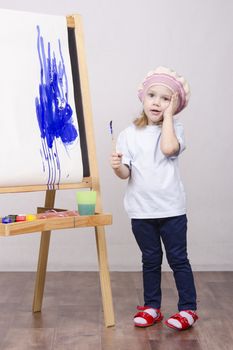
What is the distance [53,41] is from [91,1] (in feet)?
4.63

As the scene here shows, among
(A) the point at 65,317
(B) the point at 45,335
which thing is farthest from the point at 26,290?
(B) the point at 45,335

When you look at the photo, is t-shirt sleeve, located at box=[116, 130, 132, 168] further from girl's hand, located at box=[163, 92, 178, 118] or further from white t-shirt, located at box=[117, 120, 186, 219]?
girl's hand, located at box=[163, 92, 178, 118]

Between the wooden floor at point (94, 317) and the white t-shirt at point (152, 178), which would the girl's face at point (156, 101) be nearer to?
the white t-shirt at point (152, 178)

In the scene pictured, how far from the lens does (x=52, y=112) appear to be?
300cm

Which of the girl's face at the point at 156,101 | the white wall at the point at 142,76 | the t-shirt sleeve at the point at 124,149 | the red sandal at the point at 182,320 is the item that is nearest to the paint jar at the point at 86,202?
the t-shirt sleeve at the point at 124,149

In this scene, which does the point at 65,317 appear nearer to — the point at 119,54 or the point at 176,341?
the point at 176,341

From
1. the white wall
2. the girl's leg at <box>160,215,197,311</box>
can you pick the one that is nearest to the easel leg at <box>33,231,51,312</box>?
the girl's leg at <box>160,215,197,311</box>

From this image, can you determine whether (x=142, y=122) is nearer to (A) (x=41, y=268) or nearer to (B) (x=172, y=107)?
(B) (x=172, y=107)

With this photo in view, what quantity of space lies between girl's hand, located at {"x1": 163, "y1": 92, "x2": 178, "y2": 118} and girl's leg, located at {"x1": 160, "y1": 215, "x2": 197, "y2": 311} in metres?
0.45

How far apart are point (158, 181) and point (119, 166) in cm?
18

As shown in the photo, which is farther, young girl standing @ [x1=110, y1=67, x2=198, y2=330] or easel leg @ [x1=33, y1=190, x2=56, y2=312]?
easel leg @ [x1=33, y1=190, x2=56, y2=312]

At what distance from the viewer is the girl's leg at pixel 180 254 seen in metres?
3.05

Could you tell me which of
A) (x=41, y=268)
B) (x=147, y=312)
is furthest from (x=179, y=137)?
(x=41, y=268)

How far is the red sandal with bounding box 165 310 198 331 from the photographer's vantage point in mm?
2986
